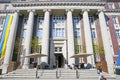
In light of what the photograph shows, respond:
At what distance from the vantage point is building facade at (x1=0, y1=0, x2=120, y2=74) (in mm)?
27438

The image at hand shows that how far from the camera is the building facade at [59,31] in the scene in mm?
27438

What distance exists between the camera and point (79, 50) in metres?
29.2

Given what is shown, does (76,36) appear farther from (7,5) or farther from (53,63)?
(7,5)

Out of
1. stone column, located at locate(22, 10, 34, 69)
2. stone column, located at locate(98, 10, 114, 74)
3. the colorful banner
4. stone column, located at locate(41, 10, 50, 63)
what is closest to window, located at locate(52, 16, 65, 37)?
stone column, located at locate(41, 10, 50, 63)

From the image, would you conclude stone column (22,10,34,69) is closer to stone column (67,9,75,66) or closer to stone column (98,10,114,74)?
stone column (67,9,75,66)

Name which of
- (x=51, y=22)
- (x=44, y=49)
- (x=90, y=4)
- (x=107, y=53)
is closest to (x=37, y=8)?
(x=51, y=22)

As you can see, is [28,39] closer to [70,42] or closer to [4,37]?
[4,37]

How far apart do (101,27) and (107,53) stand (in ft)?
19.4

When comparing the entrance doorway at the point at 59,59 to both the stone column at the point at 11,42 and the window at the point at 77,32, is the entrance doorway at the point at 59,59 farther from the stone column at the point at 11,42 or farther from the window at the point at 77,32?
the stone column at the point at 11,42

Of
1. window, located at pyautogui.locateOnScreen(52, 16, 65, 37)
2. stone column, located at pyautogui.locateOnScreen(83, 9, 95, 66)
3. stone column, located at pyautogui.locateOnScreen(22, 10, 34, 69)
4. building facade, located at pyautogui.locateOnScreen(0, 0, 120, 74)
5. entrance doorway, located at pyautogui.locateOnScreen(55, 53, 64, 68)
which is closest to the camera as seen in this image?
stone column, located at pyautogui.locateOnScreen(22, 10, 34, 69)

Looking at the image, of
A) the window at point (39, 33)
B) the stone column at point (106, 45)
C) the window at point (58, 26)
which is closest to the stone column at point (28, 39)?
the window at point (39, 33)

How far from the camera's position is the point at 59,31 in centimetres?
3141

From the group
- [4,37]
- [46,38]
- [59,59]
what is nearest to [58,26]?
[46,38]

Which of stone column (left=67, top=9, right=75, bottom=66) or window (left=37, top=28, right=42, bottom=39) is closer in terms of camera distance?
stone column (left=67, top=9, right=75, bottom=66)
